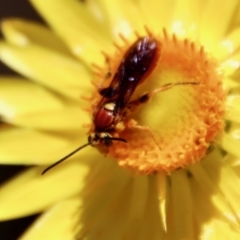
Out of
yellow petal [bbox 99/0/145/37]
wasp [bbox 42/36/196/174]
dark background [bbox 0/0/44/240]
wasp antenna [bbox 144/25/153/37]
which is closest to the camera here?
wasp [bbox 42/36/196/174]

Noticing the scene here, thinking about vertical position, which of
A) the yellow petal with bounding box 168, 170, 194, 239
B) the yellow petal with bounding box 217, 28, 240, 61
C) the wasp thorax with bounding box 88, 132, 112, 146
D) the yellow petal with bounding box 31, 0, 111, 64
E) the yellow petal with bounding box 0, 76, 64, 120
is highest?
the yellow petal with bounding box 217, 28, 240, 61

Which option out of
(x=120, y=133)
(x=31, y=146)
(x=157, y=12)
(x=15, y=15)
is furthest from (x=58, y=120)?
(x=15, y=15)

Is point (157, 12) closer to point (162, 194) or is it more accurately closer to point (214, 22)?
point (214, 22)

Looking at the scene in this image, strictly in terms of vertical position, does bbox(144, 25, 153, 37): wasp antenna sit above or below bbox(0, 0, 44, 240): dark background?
above

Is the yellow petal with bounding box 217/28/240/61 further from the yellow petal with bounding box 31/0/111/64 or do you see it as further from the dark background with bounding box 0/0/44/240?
Answer: the dark background with bounding box 0/0/44/240

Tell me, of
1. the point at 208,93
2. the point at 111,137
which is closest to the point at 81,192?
the point at 111,137

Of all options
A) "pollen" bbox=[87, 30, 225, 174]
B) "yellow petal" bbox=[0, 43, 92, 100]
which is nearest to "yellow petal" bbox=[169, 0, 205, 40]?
"pollen" bbox=[87, 30, 225, 174]

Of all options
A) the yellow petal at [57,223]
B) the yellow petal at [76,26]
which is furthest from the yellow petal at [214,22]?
the yellow petal at [57,223]

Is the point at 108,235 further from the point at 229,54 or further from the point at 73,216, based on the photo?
the point at 229,54
